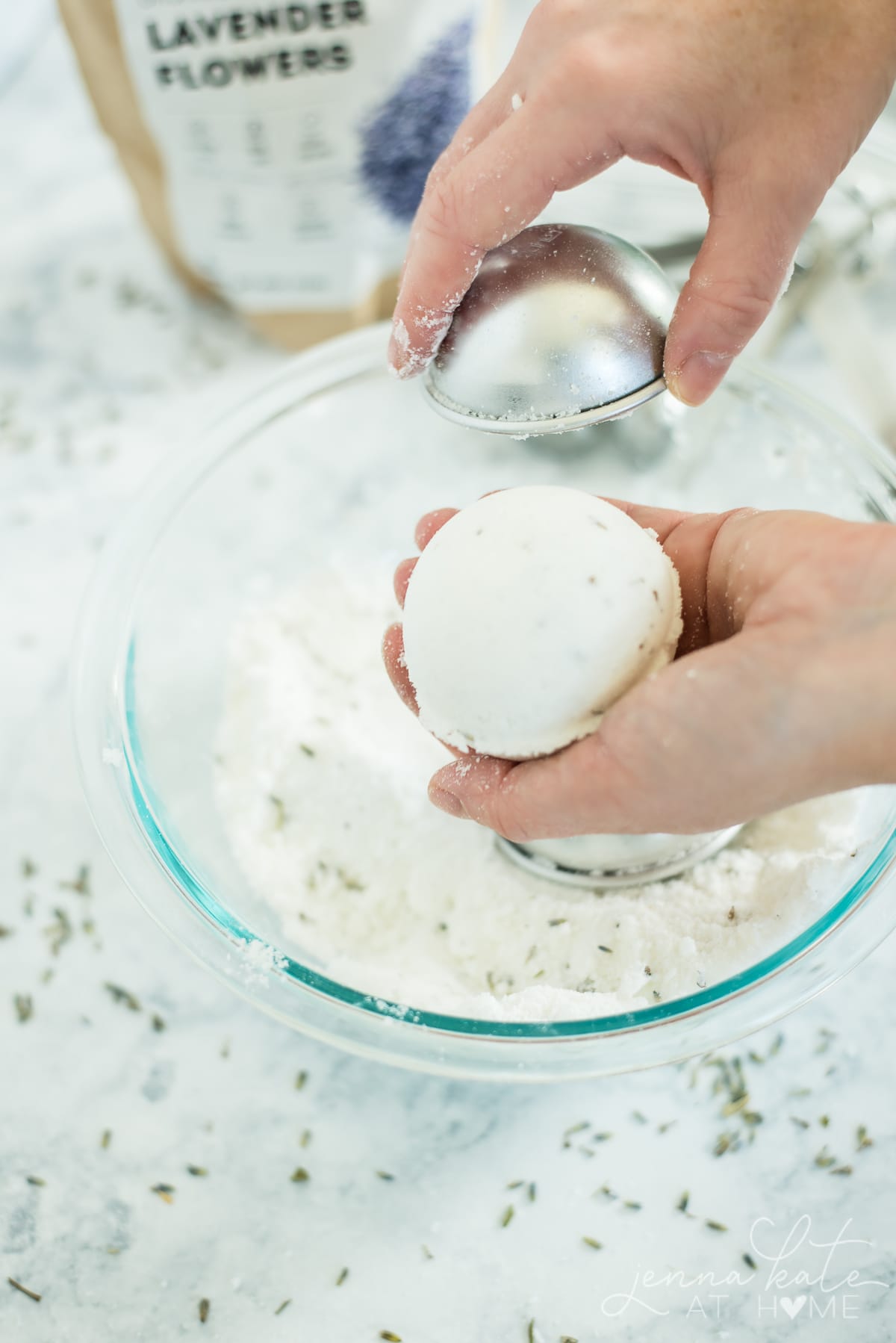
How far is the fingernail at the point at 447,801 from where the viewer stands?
0.87m

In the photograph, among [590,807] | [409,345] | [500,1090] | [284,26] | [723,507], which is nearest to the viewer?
[590,807]

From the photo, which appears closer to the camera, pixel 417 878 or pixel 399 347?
pixel 399 347

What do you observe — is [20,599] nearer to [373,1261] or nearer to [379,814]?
[379,814]

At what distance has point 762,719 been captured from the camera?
0.71 meters

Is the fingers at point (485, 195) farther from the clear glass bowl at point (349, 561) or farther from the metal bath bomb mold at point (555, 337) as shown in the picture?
the clear glass bowl at point (349, 561)

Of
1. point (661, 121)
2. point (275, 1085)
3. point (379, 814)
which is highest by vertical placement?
point (661, 121)

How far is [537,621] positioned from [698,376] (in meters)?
0.27

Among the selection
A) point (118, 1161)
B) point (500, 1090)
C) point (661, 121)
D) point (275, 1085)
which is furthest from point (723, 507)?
point (118, 1161)

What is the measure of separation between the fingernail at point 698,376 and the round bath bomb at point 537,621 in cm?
12

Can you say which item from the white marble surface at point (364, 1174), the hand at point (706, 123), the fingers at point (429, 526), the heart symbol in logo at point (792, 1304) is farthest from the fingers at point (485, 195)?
the heart symbol in logo at point (792, 1304)

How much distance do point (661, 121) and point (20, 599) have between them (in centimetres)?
99

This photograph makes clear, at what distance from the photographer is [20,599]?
4.35ft

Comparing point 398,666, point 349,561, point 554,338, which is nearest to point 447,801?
point 398,666

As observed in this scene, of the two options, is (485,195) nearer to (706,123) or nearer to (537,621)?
(706,123)
